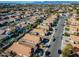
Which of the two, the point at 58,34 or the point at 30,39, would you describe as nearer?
the point at 30,39

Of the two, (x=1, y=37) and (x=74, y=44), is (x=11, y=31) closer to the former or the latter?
(x=1, y=37)

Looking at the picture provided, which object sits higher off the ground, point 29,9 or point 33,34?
point 29,9

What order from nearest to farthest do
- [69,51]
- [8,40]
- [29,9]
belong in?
1. [69,51]
2. [8,40]
3. [29,9]

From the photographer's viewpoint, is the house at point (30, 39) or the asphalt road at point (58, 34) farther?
the asphalt road at point (58, 34)

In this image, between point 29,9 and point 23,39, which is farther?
point 29,9

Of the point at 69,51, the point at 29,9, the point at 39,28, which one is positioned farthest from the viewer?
the point at 39,28

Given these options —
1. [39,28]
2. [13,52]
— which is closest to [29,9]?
[39,28]

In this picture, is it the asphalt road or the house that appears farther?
the asphalt road

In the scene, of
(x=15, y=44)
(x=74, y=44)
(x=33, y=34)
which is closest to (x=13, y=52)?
(x=15, y=44)

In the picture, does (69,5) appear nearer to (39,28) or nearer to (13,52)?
(39,28)
